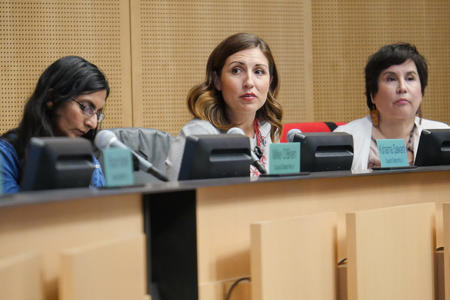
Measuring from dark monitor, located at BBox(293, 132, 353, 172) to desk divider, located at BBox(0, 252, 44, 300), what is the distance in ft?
3.58

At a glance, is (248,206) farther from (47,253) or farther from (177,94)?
(177,94)

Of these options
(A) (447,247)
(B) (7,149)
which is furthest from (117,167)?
(A) (447,247)

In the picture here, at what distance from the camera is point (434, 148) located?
2.18m

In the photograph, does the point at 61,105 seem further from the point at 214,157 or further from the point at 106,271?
the point at 106,271

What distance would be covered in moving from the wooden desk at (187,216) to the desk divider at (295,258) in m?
0.12

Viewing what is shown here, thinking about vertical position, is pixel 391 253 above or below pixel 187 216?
below

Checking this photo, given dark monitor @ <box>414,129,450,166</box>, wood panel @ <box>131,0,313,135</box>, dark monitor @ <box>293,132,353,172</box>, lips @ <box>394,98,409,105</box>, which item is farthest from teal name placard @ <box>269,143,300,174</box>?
wood panel @ <box>131,0,313,135</box>

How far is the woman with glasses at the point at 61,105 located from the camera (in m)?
2.19

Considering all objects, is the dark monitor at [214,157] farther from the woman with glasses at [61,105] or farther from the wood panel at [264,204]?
the woman with glasses at [61,105]

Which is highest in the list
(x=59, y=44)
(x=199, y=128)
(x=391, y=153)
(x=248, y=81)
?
(x=59, y=44)

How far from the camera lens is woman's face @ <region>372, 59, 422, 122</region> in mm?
2920

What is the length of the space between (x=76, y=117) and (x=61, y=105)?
0.07m

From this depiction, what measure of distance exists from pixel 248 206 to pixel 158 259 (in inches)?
11.0

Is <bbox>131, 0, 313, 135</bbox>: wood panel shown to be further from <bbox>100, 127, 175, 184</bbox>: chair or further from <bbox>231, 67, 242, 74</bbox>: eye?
<bbox>231, 67, 242, 74</bbox>: eye
